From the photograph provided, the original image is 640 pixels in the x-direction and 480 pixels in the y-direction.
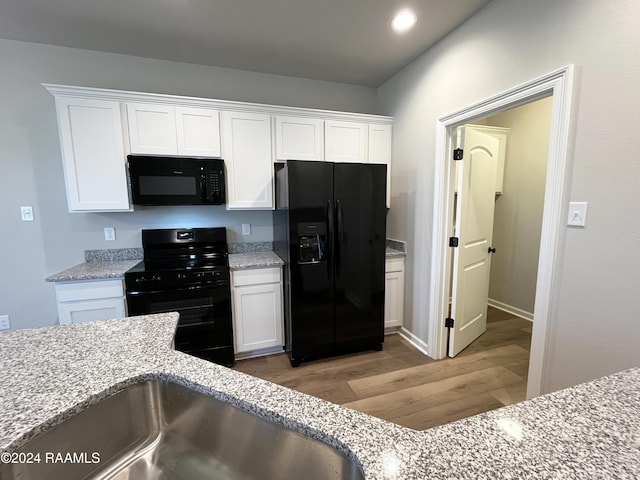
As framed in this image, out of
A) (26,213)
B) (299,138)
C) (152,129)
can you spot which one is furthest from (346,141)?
(26,213)

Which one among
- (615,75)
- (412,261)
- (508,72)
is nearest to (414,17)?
(508,72)

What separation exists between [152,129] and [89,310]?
4.91 feet

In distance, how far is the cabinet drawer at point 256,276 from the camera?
237 centimetres

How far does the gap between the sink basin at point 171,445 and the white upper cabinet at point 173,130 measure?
2074mm

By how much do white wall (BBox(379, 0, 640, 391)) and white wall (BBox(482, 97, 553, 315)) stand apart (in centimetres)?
174

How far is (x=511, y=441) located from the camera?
0.55 meters

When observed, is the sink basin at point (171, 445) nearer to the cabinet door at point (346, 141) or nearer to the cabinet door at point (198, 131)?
the cabinet door at point (198, 131)

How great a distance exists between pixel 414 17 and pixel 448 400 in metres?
2.77

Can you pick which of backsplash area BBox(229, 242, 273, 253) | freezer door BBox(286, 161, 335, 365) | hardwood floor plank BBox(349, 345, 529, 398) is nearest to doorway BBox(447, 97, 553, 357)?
hardwood floor plank BBox(349, 345, 529, 398)

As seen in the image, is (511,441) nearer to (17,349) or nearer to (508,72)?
(17,349)

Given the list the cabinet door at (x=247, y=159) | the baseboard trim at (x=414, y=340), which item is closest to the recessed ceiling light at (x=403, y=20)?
the cabinet door at (x=247, y=159)

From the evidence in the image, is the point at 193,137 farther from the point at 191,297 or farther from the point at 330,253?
the point at 330,253

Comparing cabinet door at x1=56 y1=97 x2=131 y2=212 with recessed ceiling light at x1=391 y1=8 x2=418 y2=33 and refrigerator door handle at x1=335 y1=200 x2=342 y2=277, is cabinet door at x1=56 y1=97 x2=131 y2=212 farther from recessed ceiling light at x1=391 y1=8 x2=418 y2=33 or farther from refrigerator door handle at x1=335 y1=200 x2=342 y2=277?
recessed ceiling light at x1=391 y1=8 x2=418 y2=33

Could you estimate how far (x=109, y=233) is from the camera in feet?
8.29
